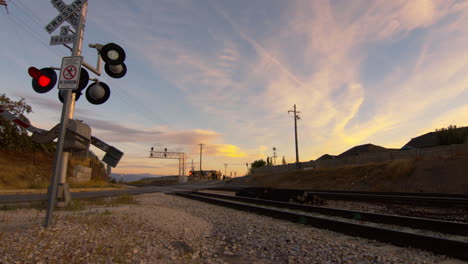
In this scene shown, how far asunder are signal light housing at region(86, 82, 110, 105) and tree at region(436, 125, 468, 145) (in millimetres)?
52244

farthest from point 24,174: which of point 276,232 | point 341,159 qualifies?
point 341,159

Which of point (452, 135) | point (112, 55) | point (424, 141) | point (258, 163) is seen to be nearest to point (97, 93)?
point (112, 55)

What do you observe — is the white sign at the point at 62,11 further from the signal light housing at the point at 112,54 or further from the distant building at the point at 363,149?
the distant building at the point at 363,149

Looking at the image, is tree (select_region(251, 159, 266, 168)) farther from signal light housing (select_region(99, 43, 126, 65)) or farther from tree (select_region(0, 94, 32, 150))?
signal light housing (select_region(99, 43, 126, 65))

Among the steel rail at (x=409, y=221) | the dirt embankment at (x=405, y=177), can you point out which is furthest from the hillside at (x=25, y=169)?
the dirt embankment at (x=405, y=177)

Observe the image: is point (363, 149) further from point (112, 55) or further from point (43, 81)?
point (43, 81)

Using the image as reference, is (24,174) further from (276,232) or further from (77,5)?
(276,232)

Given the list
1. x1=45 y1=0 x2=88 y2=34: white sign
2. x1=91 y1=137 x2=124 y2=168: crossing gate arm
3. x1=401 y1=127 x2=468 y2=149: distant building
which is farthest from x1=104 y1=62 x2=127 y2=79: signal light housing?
x1=401 y1=127 x2=468 y2=149: distant building

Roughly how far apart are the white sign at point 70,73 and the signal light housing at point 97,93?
204cm

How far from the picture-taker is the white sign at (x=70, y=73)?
220 inches

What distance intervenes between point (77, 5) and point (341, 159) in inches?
1480

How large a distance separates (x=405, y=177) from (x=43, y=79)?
27135mm

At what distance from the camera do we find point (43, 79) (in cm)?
596

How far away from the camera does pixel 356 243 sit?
5.44 meters
